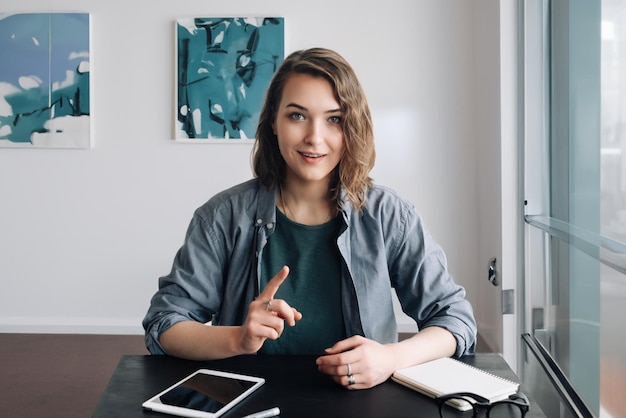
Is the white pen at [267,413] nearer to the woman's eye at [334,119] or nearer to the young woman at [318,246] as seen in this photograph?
the young woman at [318,246]

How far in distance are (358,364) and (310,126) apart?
63cm

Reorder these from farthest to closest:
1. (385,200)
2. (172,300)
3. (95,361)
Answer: (95,361), (385,200), (172,300)

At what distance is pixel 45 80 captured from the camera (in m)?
4.37

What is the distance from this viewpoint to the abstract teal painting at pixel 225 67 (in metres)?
→ 4.30

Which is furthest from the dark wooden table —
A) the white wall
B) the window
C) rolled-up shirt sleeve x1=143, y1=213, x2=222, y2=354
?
the white wall

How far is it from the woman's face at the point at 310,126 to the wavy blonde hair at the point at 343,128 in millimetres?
19

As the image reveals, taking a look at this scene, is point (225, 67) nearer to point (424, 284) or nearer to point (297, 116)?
point (297, 116)

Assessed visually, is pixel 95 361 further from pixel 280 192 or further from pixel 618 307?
pixel 618 307

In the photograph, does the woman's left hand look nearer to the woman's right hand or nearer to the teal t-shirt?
the woman's right hand

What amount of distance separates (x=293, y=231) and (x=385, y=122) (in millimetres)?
2729

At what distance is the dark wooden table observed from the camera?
1.21 metres

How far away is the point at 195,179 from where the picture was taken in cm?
441

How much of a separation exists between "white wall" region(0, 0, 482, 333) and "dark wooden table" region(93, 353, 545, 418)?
294 cm

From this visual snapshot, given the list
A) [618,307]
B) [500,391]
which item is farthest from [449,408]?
[618,307]
